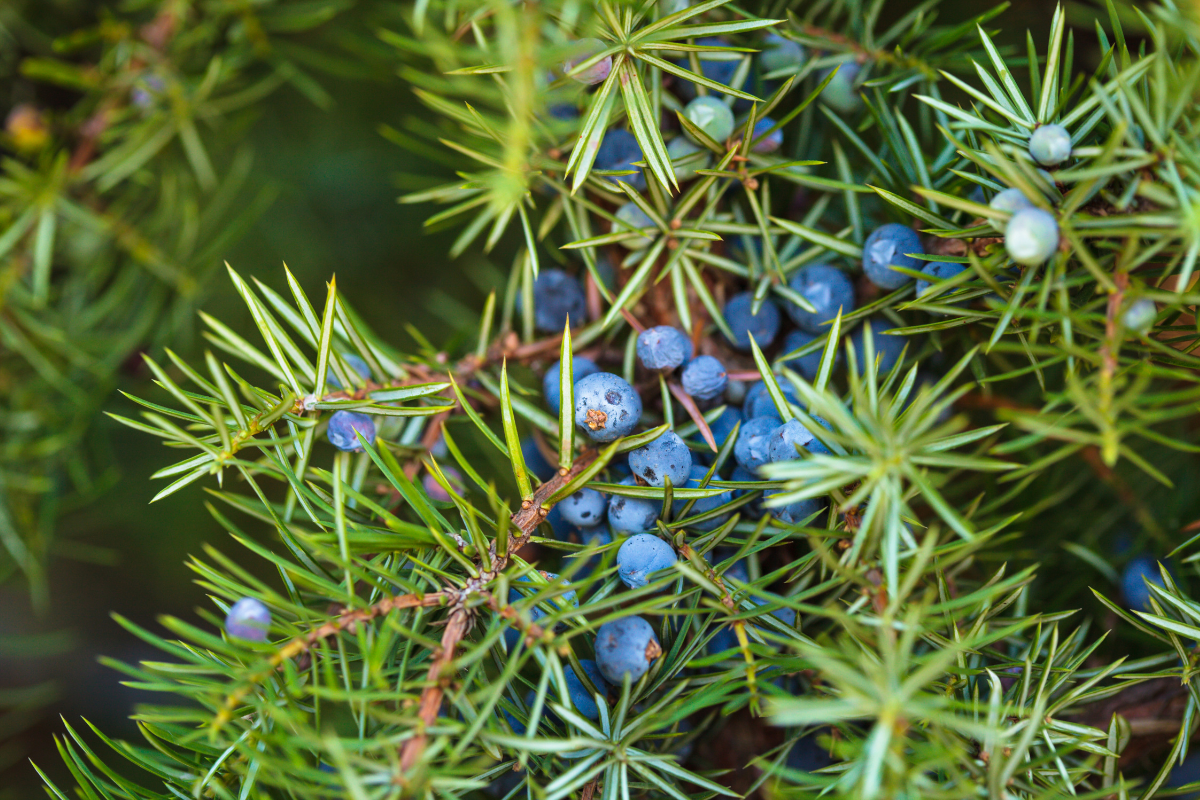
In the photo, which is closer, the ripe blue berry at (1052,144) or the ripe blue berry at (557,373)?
the ripe blue berry at (1052,144)

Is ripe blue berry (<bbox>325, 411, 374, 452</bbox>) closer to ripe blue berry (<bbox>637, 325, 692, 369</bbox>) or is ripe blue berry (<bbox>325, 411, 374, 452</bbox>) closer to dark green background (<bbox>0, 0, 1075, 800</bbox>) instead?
ripe blue berry (<bbox>637, 325, 692, 369</bbox>)

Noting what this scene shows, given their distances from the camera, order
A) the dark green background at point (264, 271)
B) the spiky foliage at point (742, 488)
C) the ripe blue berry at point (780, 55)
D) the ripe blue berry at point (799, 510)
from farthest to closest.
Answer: the dark green background at point (264, 271) → the ripe blue berry at point (780, 55) → the ripe blue berry at point (799, 510) → the spiky foliage at point (742, 488)

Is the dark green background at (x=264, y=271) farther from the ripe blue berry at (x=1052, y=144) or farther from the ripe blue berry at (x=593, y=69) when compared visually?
the ripe blue berry at (x=1052, y=144)

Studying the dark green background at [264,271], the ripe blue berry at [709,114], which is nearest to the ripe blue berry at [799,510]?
the ripe blue berry at [709,114]

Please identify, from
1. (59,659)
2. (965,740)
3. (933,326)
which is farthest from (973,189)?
(59,659)

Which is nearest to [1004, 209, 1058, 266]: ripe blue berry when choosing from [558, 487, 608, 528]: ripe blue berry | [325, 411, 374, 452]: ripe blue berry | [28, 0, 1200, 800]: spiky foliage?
[28, 0, 1200, 800]: spiky foliage

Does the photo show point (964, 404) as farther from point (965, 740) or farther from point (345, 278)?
point (345, 278)
